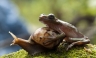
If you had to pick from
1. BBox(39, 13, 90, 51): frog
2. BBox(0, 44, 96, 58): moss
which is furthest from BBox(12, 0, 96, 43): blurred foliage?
BBox(0, 44, 96, 58): moss

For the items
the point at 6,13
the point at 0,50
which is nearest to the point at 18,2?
the point at 6,13

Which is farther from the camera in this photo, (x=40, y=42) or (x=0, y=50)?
(x=0, y=50)

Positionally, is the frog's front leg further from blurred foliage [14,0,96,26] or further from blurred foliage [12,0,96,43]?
blurred foliage [14,0,96,26]

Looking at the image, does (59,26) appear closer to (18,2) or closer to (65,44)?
(65,44)

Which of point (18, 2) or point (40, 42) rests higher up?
point (18, 2)

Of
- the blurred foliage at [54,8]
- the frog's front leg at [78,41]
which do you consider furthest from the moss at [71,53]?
the blurred foliage at [54,8]

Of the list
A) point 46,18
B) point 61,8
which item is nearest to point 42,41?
point 46,18
